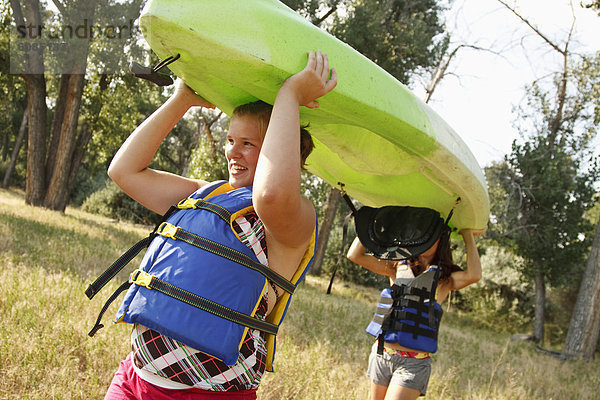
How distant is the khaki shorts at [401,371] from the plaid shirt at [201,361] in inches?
71.1

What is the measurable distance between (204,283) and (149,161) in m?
0.78

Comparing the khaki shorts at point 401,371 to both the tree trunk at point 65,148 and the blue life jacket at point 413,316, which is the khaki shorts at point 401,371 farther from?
the tree trunk at point 65,148

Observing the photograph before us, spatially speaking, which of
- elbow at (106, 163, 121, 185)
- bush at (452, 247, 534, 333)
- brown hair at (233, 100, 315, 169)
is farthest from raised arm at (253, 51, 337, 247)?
bush at (452, 247, 534, 333)

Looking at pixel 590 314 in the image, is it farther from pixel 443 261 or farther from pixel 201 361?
pixel 201 361

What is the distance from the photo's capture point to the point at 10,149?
1901 inches

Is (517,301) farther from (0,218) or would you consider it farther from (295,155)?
(295,155)

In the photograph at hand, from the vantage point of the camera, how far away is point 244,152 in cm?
189

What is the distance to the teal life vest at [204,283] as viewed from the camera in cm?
153

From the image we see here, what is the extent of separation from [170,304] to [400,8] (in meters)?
16.4

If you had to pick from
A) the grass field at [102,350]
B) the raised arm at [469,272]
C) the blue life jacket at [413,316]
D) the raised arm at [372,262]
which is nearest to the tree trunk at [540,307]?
the grass field at [102,350]

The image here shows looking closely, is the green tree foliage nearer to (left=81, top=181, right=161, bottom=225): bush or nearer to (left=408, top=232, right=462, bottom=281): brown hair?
(left=408, top=232, right=462, bottom=281): brown hair

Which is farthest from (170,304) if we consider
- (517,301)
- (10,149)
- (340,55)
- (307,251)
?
(10,149)

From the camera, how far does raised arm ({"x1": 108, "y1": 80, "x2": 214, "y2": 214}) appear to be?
2049 mm

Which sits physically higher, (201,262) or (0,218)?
(201,262)
